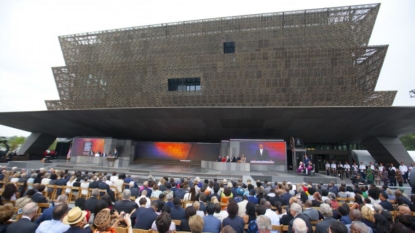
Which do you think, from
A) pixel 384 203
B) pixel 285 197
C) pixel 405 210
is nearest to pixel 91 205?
pixel 285 197

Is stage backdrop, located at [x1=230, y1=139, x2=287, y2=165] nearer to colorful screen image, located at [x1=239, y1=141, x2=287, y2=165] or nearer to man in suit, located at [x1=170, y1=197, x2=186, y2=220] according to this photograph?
colorful screen image, located at [x1=239, y1=141, x2=287, y2=165]

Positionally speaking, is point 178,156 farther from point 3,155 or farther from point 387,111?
point 387,111

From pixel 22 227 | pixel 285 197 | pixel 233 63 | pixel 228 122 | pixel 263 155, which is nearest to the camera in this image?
pixel 22 227

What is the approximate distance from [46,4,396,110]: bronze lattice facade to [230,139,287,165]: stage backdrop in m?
5.36

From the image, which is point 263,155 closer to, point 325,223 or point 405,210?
point 405,210

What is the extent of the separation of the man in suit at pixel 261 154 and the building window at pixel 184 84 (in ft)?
36.7

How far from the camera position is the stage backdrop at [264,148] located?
20312 millimetres

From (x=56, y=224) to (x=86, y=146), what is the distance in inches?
1062

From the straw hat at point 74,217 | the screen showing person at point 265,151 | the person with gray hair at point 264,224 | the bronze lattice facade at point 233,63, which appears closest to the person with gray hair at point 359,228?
the person with gray hair at point 264,224

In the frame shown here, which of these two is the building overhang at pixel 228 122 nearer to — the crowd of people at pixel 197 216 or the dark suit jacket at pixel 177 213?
the crowd of people at pixel 197 216

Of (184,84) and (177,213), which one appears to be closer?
(177,213)

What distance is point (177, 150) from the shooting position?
105 ft

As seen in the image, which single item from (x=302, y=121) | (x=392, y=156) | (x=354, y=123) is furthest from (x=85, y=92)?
(x=392, y=156)

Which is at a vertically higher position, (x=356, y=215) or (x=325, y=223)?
(x=356, y=215)
